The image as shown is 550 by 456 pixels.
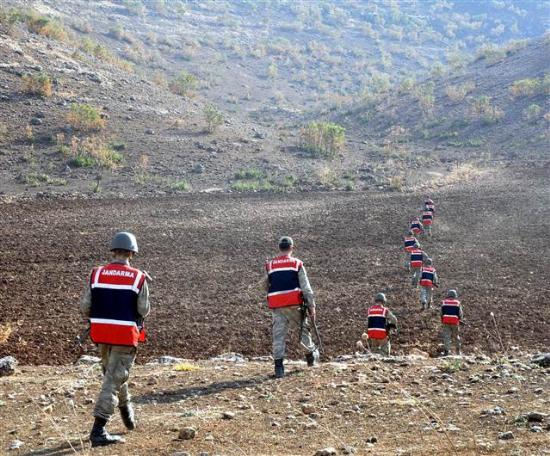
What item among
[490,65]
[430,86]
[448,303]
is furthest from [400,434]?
[490,65]

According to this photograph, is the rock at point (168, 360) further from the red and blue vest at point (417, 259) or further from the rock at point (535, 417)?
the red and blue vest at point (417, 259)

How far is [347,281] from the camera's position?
19953mm

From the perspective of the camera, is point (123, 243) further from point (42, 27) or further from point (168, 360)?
point (42, 27)

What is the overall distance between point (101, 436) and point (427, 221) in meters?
21.5

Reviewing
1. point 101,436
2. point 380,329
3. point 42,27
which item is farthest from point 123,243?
point 42,27

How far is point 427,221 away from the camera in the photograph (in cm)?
2672

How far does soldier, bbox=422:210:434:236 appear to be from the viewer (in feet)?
87.6

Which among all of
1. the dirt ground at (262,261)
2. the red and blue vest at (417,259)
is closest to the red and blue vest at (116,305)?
the dirt ground at (262,261)

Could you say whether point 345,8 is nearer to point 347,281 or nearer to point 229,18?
point 229,18

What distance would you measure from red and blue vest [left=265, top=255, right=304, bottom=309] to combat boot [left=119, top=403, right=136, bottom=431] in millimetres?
3115

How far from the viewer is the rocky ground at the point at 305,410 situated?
6.22 metres

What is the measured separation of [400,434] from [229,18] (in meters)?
101

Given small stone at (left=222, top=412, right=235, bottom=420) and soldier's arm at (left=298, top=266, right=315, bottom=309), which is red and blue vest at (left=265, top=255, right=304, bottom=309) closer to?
soldier's arm at (left=298, top=266, right=315, bottom=309)

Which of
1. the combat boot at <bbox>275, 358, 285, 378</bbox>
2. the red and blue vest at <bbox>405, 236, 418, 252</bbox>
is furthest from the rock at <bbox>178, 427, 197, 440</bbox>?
the red and blue vest at <bbox>405, 236, 418, 252</bbox>
